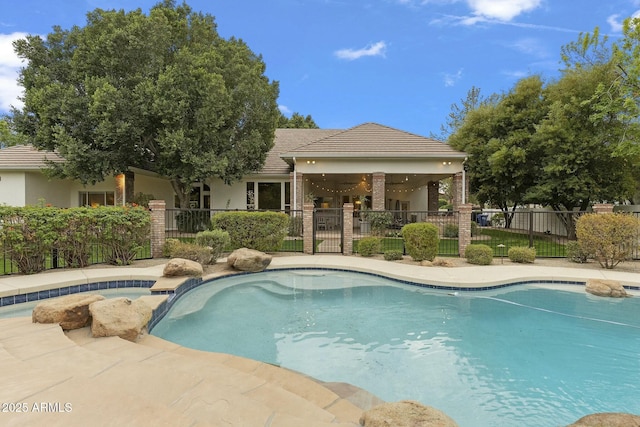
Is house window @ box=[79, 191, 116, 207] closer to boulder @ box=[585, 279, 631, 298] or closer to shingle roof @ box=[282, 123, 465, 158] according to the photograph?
shingle roof @ box=[282, 123, 465, 158]

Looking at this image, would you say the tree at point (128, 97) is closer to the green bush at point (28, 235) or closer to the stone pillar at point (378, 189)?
the green bush at point (28, 235)

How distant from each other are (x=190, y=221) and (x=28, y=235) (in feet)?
33.2

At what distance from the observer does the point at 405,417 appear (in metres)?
2.43

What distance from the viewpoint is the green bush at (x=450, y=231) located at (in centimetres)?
1630

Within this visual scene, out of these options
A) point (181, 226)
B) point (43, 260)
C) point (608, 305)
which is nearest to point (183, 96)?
point (181, 226)

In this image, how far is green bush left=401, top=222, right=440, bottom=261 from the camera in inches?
415

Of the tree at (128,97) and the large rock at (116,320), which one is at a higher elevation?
the tree at (128,97)

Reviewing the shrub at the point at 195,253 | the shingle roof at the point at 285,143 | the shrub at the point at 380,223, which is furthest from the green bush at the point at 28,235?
the shingle roof at the point at 285,143

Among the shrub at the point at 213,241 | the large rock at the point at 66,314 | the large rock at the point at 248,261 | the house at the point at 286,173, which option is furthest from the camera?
the house at the point at 286,173

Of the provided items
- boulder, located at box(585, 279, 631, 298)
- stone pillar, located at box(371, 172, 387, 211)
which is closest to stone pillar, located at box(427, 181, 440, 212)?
stone pillar, located at box(371, 172, 387, 211)

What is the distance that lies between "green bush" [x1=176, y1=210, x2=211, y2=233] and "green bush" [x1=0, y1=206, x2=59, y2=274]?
9.04 meters

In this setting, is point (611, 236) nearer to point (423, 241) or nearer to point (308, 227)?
point (423, 241)

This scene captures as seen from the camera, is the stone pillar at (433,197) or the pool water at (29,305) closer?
the pool water at (29,305)

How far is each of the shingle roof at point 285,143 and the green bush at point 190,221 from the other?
4.29 meters
